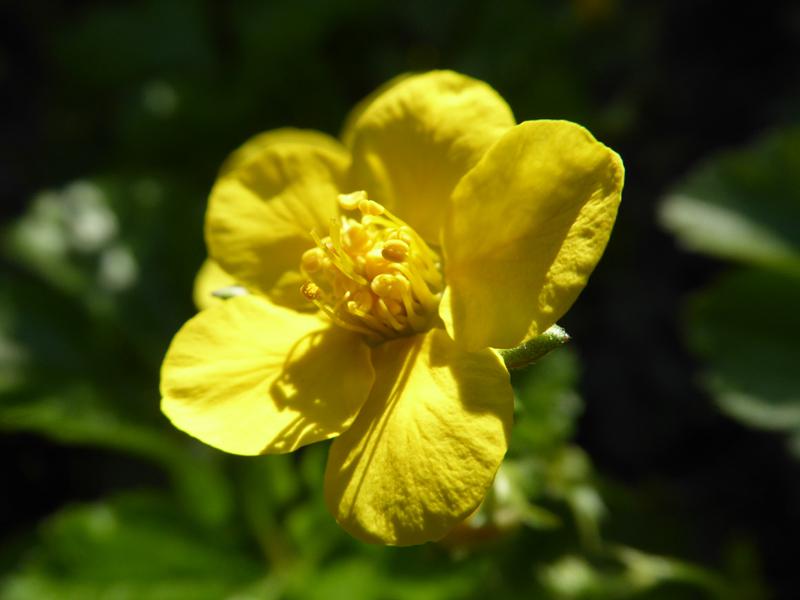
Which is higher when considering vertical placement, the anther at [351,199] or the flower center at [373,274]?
the anther at [351,199]

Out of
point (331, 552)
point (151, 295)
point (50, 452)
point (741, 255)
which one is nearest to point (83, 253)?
point (151, 295)

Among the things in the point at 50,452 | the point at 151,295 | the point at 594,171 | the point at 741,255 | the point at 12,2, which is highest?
the point at 594,171

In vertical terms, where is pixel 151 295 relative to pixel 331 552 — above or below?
above

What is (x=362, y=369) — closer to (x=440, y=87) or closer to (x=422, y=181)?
(x=422, y=181)

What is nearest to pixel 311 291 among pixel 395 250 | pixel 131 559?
pixel 395 250

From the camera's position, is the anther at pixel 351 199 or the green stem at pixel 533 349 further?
the anther at pixel 351 199

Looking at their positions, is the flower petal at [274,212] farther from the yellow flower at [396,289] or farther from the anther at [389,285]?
the anther at [389,285]

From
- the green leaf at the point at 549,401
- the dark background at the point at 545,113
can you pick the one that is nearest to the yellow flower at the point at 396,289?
the green leaf at the point at 549,401

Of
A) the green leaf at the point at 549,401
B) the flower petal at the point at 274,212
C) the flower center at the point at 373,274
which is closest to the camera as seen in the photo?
the flower center at the point at 373,274
